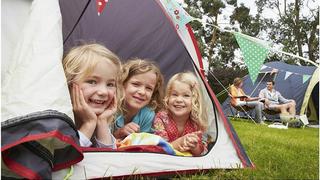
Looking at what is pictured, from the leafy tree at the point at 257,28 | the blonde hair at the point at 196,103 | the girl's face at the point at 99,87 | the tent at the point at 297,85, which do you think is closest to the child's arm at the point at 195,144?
the blonde hair at the point at 196,103

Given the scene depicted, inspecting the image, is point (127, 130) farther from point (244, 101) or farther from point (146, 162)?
point (244, 101)

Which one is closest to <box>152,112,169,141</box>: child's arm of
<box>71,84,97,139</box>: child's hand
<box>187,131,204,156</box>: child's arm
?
<box>187,131,204,156</box>: child's arm

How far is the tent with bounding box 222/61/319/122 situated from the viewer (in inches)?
277

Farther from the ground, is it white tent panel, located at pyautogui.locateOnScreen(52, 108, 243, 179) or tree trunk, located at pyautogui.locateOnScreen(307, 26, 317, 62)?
white tent panel, located at pyautogui.locateOnScreen(52, 108, 243, 179)

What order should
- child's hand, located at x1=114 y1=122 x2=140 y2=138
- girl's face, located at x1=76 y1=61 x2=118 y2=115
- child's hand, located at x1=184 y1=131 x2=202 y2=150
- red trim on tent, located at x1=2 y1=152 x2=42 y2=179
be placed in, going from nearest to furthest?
red trim on tent, located at x1=2 y1=152 x2=42 y2=179
girl's face, located at x1=76 y1=61 x2=118 y2=115
child's hand, located at x1=184 y1=131 x2=202 y2=150
child's hand, located at x1=114 y1=122 x2=140 y2=138

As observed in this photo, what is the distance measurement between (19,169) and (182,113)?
1291 mm

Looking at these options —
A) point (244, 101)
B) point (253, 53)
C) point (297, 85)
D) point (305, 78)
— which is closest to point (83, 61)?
point (253, 53)

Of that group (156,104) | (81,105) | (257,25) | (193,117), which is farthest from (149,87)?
(257,25)

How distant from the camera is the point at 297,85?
24.7 ft

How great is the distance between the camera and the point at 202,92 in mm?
2459

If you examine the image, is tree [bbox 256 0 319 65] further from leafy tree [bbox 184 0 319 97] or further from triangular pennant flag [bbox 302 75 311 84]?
triangular pennant flag [bbox 302 75 311 84]

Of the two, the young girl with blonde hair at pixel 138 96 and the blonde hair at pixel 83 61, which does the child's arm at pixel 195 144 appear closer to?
the young girl with blonde hair at pixel 138 96

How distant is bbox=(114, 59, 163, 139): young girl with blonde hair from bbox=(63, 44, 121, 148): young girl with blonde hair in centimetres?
36

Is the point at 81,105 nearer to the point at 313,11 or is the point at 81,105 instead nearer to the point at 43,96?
the point at 43,96
